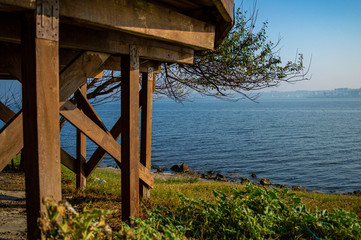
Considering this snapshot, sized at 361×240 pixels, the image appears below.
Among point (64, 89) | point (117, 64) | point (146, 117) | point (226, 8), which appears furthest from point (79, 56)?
point (146, 117)

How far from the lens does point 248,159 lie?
26719 millimetres

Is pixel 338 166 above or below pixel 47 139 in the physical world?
below

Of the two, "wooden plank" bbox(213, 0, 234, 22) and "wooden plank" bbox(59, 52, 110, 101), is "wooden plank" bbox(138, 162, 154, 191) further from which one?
"wooden plank" bbox(213, 0, 234, 22)

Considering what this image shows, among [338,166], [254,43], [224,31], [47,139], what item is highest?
[254,43]

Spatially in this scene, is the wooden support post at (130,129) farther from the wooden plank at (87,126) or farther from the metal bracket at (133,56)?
the wooden plank at (87,126)

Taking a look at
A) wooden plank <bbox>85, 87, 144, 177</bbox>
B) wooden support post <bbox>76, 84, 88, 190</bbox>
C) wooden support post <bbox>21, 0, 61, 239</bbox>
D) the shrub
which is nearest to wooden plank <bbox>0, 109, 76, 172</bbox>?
wooden support post <bbox>21, 0, 61, 239</bbox>

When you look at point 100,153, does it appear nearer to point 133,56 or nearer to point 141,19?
point 133,56

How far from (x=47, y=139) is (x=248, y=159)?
83.2ft

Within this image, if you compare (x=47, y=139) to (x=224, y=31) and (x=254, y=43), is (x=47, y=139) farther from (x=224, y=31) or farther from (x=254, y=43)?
(x=254, y=43)

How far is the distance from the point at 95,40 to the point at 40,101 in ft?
4.57

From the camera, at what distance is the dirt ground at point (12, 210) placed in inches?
160

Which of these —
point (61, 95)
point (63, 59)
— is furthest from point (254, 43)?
point (61, 95)

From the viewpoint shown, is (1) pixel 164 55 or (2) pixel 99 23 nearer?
(2) pixel 99 23

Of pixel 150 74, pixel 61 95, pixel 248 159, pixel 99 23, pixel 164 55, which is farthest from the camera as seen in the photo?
pixel 248 159
